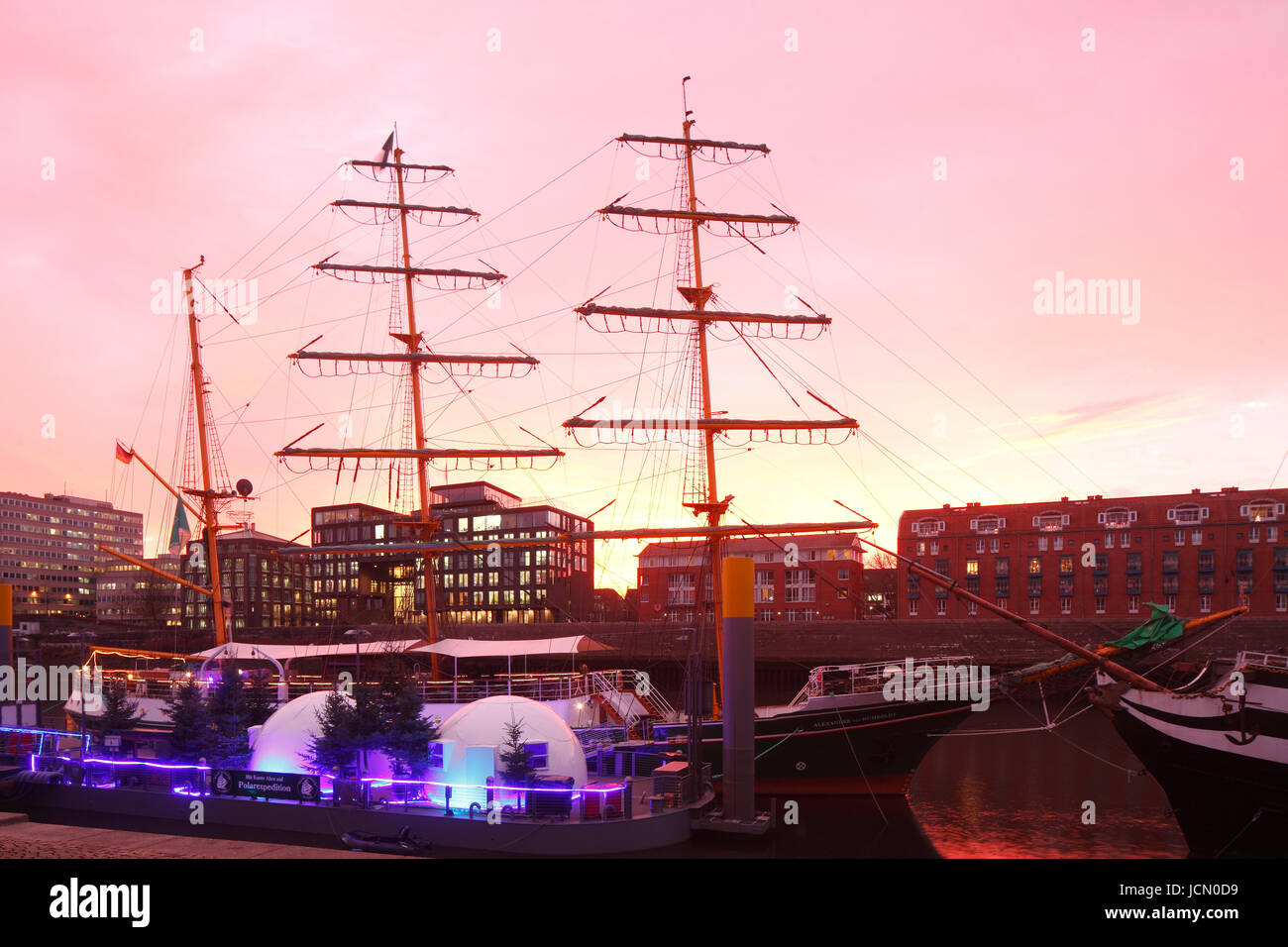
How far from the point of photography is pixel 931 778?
33.2 metres

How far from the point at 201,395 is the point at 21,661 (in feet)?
52.8

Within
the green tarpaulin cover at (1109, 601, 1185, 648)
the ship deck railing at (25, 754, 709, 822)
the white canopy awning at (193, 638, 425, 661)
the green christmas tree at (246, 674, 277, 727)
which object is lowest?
the ship deck railing at (25, 754, 709, 822)

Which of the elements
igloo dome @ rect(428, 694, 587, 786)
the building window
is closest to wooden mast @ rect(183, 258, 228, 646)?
igloo dome @ rect(428, 694, 587, 786)

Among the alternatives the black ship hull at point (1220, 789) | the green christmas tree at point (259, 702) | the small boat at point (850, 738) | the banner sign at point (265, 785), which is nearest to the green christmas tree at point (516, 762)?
the banner sign at point (265, 785)

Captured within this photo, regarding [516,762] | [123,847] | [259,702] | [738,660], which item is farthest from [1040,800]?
[123,847]

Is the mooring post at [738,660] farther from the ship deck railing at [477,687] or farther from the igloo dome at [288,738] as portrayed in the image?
the igloo dome at [288,738]

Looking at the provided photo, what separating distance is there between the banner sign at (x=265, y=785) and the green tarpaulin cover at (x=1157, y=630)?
2242 centimetres

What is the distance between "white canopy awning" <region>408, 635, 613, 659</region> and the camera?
31.5 metres

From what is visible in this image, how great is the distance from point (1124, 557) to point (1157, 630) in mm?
56980

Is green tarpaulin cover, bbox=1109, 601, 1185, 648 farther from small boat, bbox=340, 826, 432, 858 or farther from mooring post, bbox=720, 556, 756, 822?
small boat, bbox=340, 826, 432, 858

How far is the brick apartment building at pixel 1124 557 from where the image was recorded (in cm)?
7394

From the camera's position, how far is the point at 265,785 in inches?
886

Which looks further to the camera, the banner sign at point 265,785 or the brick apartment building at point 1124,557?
the brick apartment building at point 1124,557

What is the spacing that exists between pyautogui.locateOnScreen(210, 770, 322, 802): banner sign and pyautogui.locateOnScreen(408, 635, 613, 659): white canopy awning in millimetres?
9477
